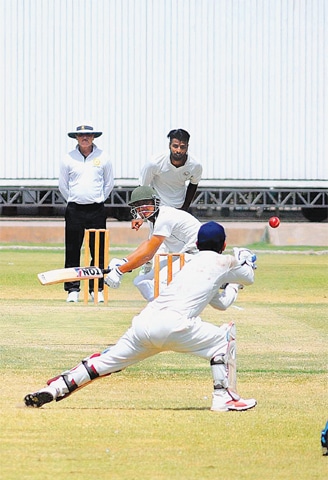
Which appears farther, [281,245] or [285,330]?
[281,245]

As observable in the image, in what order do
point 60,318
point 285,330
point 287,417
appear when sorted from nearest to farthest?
point 287,417 < point 285,330 < point 60,318

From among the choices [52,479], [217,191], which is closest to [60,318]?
[52,479]

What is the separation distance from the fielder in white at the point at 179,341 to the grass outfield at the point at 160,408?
12cm

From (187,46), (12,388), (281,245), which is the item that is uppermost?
(187,46)

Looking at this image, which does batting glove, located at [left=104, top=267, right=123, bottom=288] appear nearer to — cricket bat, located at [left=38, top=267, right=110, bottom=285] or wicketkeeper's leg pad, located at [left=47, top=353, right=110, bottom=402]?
cricket bat, located at [left=38, top=267, right=110, bottom=285]

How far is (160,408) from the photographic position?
278 inches

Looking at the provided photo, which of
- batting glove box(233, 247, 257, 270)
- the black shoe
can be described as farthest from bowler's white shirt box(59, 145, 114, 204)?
the black shoe

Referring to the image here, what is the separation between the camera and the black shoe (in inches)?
271

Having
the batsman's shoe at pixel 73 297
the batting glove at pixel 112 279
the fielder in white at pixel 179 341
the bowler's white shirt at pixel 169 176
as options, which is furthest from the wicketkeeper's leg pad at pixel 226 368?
the batsman's shoe at pixel 73 297

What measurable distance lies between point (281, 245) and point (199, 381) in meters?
17.5

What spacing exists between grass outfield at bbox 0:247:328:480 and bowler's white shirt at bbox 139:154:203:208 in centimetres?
114

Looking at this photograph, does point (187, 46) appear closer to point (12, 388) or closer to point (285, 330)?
point (285, 330)

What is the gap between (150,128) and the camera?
96.0 ft

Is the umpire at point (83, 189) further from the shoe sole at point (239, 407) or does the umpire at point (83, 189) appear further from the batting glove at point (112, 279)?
the shoe sole at point (239, 407)
